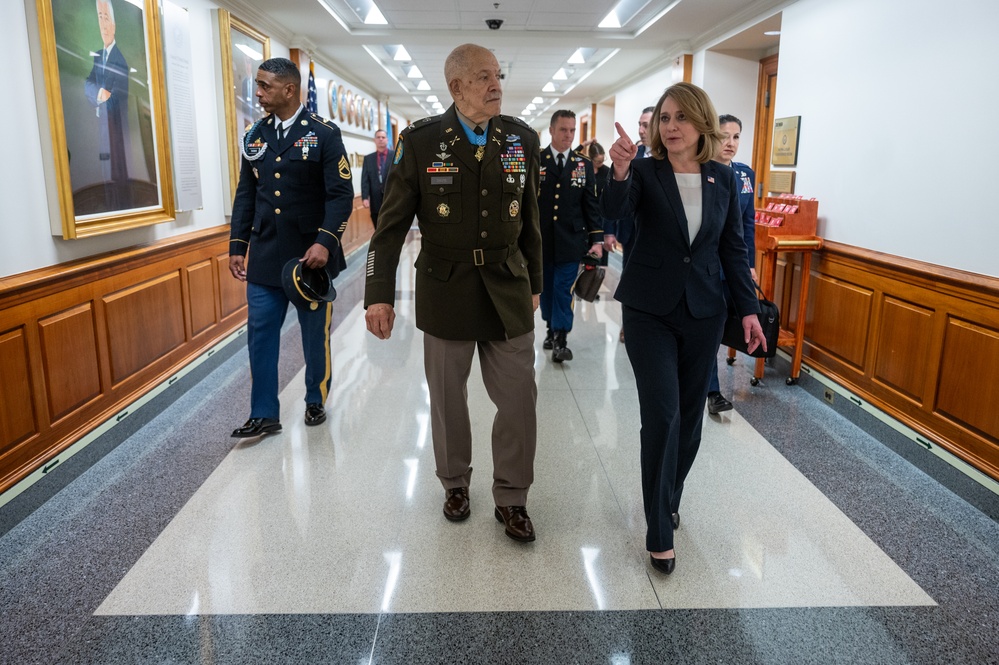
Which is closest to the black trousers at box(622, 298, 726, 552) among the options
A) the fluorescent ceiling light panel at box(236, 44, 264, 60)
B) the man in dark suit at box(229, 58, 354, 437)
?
the man in dark suit at box(229, 58, 354, 437)

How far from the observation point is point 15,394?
2.88 m

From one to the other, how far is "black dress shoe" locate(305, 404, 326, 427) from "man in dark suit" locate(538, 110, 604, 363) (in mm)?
1839

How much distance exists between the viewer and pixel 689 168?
2410 millimetres

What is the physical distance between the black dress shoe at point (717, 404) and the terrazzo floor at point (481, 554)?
6cm

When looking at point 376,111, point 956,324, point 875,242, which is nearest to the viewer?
point 956,324

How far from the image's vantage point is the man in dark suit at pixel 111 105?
11.9 feet

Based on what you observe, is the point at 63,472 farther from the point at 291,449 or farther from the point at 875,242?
the point at 875,242

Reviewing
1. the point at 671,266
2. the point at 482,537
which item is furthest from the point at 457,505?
the point at 671,266

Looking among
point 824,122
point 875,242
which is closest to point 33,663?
point 875,242

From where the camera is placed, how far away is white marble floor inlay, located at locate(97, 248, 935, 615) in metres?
2.33

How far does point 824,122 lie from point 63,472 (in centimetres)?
512

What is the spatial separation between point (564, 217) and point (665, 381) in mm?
2836

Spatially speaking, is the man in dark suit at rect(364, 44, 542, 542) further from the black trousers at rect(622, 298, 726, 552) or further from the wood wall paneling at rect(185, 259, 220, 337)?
the wood wall paneling at rect(185, 259, 220, 337)

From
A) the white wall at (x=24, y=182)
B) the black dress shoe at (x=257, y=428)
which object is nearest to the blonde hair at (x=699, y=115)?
the black dress shoe at (x=257, y=428)
